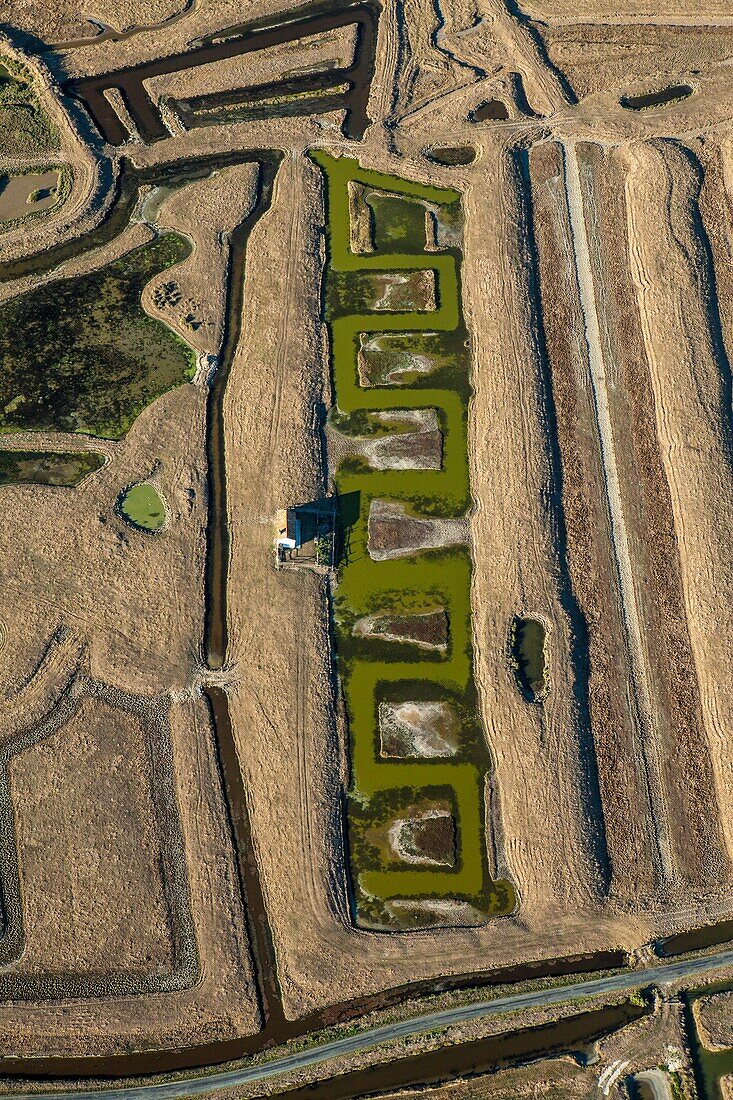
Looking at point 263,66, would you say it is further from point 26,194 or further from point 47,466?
point 47,466

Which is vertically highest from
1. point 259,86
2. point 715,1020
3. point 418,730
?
point 259,86

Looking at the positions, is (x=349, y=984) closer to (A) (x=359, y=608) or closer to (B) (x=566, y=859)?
(B) (x=566, y=859)

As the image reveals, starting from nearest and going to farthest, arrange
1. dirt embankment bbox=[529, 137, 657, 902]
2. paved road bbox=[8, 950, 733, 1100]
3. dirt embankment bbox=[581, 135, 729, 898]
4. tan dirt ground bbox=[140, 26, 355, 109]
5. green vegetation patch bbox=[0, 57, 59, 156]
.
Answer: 1. paved road bbox=[8, 950, 733, 1100]
2. dirt embankment bbox=[529, 137, 657, 902]
3. dirt embankment bbox=[581, 135, 729, 898]
4. green vegetation patch bbox=[0, 57, 59, 156]
5. tan dirt ground bbox=[140, 26, 355, 109]

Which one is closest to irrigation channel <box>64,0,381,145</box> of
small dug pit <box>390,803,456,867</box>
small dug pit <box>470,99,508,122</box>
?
small dug pit <box>470,99,508,122</box>

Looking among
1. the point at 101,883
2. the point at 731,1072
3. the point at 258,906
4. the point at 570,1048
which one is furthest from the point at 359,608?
the point at 731,1072

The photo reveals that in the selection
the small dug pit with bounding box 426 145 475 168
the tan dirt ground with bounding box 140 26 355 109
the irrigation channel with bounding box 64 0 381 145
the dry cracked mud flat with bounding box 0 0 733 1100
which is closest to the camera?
the dry cracked mud flat with bounding box 0 0 733 1100

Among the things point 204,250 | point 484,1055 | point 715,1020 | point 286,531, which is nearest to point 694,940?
point 715,1020

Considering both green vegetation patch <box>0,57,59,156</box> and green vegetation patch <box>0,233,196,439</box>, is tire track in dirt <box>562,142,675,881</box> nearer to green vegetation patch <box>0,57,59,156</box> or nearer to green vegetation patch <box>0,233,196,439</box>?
green vegetation patch <box>0,233,196,439</box>
